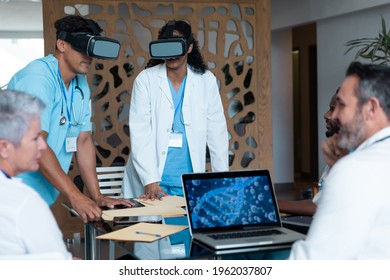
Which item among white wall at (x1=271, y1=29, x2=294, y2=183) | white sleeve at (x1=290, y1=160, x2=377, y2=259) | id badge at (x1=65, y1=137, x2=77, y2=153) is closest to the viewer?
white sleeve at (x1=290, y1=160, x2=377, y2=259)

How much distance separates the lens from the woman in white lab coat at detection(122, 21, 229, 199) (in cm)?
393

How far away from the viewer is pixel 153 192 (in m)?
3.63

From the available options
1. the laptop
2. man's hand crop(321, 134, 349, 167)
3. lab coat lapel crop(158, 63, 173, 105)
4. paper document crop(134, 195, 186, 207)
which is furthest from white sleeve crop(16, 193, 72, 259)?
lab coat lapel crop(158, 63, 173, 105)

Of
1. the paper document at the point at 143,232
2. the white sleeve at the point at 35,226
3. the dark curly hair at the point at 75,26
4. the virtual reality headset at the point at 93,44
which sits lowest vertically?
the paper document at the point at 143,232

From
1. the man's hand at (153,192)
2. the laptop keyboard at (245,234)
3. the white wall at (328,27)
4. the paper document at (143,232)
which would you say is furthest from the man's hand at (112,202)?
the white wall at (328,27)

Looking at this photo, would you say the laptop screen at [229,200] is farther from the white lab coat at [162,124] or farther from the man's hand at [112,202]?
the white lab coat at [162,124]

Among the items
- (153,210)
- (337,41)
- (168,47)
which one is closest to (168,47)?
(168,47)

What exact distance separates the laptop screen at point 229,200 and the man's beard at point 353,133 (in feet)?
1.58

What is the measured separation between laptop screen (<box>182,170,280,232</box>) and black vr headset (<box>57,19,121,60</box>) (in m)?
0.97

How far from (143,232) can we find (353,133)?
3.19 ft

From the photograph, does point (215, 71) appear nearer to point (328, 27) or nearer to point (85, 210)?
point (328, 27)

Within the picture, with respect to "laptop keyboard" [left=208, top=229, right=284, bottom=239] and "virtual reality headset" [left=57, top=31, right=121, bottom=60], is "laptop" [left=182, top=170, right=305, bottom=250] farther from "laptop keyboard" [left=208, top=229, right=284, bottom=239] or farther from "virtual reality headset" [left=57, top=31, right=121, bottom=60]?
"virtual reality headset" [left=57, top=31, right=121, bottom=60]

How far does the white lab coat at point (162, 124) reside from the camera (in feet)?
13.0

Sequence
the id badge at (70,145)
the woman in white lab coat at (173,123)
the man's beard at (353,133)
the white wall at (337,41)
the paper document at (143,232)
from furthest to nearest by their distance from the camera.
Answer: the white wall at (337,41), the woman in white lab coat at (173,123), the id badge at (70,145), the paper document at (143,232), the man's beard at (353,133)
